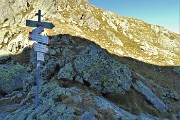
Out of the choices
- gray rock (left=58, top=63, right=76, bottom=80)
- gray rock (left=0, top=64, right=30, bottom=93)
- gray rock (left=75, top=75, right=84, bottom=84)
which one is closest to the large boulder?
gray rock (left=75, top=75, right=84, bottom=84)

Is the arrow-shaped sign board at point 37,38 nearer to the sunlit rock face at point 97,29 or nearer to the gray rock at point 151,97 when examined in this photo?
the gray rock at point 151,97

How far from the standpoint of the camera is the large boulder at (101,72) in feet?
83.1

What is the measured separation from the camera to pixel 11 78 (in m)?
37.3

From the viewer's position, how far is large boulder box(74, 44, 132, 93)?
2534 centimetres

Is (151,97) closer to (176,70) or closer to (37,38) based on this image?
(37,38)

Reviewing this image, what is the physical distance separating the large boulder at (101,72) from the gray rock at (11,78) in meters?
11.0

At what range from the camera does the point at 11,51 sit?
2228 inches

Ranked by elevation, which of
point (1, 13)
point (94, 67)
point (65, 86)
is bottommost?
point (65, 86)

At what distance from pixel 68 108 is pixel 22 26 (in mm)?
51491

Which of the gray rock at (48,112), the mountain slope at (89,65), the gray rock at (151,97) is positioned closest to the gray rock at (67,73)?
the mountain slope at (89,65)

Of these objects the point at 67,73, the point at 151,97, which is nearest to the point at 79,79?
the point at 67,73

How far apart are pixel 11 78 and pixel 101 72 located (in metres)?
17.0

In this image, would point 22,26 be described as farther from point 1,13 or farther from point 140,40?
point 140,40

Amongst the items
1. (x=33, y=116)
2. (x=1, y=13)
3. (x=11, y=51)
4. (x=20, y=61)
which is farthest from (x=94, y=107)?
(x=1, y=13)
